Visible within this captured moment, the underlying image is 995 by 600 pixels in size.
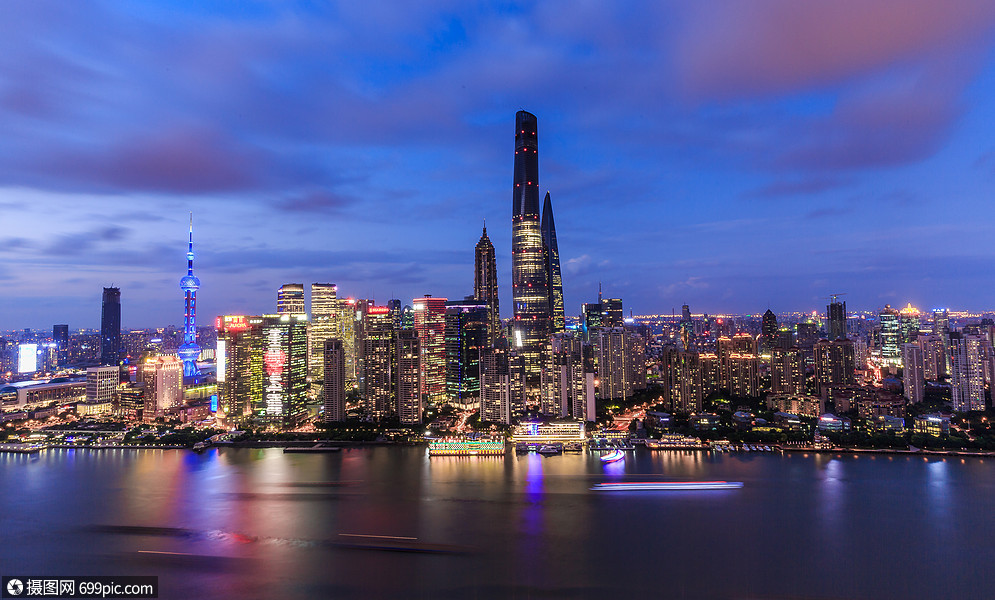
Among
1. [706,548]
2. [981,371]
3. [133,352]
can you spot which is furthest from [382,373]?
[133,352]

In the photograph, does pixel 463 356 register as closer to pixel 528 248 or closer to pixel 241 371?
pixel 241 371

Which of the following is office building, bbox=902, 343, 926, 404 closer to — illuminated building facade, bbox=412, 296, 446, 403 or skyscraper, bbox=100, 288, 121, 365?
illuminated building facade, bbox=412, 296, 446, 403

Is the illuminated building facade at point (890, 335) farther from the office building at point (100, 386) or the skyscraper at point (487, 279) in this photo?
the office building at point (100, 386)

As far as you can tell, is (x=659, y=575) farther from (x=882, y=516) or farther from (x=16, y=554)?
(x=16, y=554)

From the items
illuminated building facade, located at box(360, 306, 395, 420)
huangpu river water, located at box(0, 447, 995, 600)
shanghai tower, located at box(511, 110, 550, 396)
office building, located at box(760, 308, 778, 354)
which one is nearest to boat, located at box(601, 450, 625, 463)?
huangpu river water, located at box(0, 447, 995, 600)

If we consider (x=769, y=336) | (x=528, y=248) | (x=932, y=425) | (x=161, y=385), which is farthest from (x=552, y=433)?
(x=528, y=248)

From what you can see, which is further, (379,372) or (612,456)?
(379,372)

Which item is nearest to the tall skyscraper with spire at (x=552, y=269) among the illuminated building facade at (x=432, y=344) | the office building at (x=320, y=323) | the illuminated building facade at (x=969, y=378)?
the illuminated building facade at (x=432, y=344)
